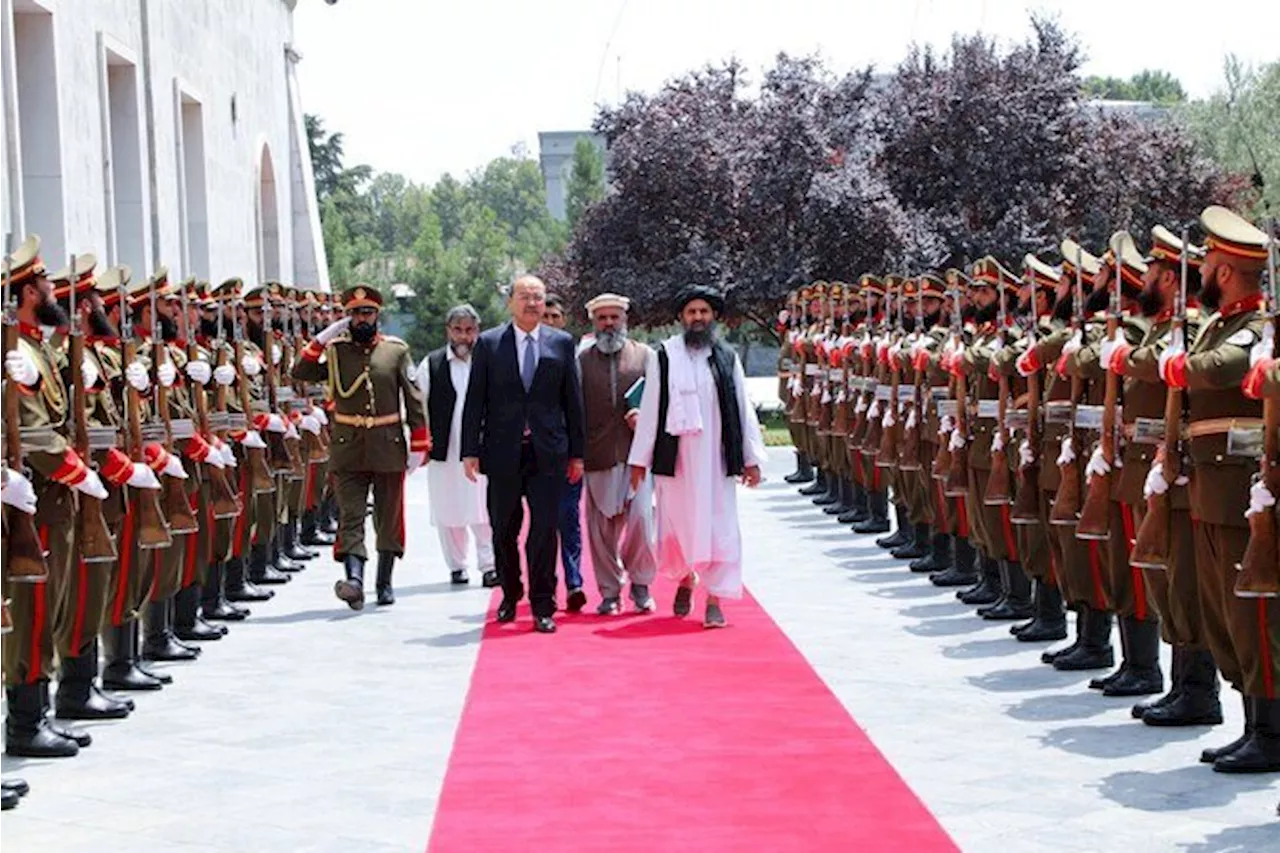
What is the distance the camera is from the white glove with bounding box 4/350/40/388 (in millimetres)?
8453

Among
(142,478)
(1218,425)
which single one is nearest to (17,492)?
(142,478)

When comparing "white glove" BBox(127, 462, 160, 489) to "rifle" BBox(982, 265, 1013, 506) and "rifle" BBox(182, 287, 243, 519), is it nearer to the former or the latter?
"rifle" BBox(182, 287, 243, 519)

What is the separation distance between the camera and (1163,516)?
344 inches

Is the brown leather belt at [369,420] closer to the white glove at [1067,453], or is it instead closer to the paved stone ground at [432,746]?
the paved stone ground at [432,746]

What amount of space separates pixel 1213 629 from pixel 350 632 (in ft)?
19.7

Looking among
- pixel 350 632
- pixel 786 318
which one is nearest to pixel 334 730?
pixel 350 632

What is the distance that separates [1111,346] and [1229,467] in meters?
1.37

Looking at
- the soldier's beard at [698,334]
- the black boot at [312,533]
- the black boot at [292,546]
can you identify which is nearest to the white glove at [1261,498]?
the soldier's beard at [698,334]

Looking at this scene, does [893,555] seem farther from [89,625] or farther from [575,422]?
[89,625]

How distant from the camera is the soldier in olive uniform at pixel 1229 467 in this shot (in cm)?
816

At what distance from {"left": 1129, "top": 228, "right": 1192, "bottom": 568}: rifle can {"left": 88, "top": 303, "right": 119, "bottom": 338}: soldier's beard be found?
4654mm

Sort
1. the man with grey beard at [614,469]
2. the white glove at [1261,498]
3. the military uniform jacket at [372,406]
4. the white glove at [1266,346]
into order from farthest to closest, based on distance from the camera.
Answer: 1. the military uniform jacket at [372,406]
2. the man with grey beard at [614,469]
3. the white glove at [1261,498]
4. the white glove at [1266,346]

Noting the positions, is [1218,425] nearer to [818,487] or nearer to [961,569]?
[961,569]

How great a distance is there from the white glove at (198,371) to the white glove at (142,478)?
203 centimetres
